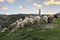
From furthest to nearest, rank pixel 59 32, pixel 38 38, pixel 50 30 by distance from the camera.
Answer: pixel 50 30
pixel 59 32
pixel 38 38

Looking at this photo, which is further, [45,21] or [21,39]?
[45,21]

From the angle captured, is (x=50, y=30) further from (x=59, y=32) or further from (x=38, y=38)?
(x=38, y=38)

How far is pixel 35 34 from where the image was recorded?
1136 inches

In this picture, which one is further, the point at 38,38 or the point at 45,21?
the point at 45,21

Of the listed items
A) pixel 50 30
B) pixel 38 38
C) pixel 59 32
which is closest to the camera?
pixel 38 38

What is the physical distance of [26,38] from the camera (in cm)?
2780

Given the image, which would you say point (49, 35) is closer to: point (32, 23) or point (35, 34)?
point (35, 34)

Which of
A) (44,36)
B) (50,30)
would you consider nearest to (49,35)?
(44,36)

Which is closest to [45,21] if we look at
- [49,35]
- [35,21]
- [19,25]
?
[35,21]

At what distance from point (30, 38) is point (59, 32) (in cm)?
445

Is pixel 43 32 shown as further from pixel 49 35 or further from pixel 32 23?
pixel 32 23

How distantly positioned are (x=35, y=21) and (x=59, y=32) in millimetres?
9597

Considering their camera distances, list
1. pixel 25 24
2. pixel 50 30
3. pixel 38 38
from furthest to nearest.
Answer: pixel 25 24 → pixel 50 30 → pixel 38 38

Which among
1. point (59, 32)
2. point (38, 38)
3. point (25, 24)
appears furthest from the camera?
point (25, 24)
